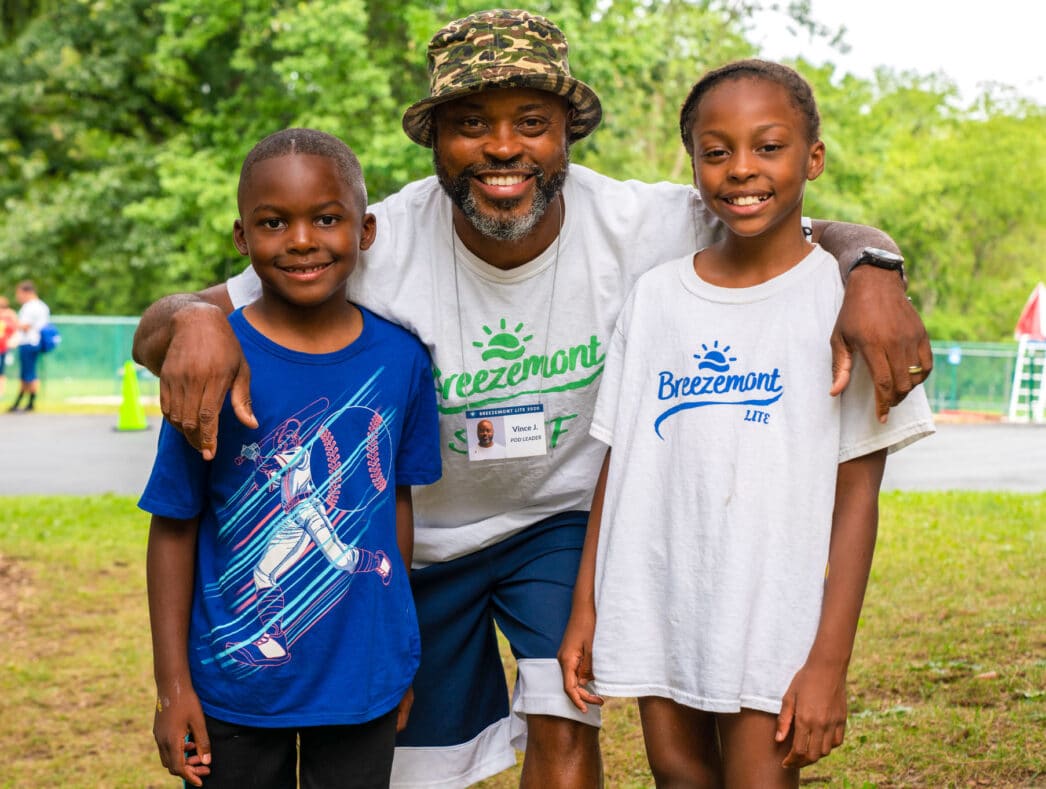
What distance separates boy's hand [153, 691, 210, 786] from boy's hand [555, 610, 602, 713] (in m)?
0.80

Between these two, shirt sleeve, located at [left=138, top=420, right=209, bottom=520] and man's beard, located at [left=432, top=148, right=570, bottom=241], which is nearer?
shirt sleeve, located at [left=138, top=420, right=209, bottom=520]

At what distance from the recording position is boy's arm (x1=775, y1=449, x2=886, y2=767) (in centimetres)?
247

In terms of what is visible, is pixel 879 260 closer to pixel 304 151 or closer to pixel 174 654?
pixel 304 151

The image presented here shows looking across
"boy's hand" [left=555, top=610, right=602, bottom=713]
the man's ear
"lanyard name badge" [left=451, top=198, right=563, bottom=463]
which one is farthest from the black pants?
the man's ear

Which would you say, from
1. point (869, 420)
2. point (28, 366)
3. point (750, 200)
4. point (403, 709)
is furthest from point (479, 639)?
point (28, 366)

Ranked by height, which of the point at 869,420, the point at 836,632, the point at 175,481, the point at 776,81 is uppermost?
the point at 776,81

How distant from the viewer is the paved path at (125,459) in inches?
481

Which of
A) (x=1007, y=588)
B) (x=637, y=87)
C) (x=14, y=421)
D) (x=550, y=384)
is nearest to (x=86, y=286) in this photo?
(x=14, y=421)

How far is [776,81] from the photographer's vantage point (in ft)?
8.71

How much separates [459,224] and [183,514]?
1.14m

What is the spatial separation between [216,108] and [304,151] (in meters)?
22.0

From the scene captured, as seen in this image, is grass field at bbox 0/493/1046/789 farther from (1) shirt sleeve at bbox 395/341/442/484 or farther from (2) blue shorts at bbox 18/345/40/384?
(2) blue shorts at bbox 18/345/40/384

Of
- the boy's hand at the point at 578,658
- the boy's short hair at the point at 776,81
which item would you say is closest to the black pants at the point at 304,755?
the boy's hand at the point at 578,658

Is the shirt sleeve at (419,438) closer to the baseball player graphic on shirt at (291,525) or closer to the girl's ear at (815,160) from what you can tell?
the baseball player graphic on shirt at (291,525)
